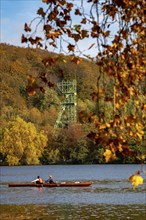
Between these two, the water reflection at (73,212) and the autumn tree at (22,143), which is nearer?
the water reflection at (73,212)

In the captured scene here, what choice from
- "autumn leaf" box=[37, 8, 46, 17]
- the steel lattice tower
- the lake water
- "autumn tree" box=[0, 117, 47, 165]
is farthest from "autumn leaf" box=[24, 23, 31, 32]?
the steel lattice tower

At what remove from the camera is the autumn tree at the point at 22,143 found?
8325cm

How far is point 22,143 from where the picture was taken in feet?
274

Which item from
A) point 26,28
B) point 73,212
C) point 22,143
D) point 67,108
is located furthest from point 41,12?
point 67,108

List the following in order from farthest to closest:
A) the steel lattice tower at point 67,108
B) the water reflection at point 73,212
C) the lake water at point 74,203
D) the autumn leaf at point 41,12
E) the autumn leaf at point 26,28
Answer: the steel lattice tower at point 67,108
the lake water at point 74,203
the water reflection at point 73,212
the autumn leaf at point 26,28
the autumn leaf at point 41,12

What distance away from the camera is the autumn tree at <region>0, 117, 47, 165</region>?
8325 cm

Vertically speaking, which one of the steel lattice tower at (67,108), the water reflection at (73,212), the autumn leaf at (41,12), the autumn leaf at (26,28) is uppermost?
the steel lattice tower at (67,108)

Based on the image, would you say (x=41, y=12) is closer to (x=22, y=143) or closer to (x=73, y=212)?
(x=73, y=212)

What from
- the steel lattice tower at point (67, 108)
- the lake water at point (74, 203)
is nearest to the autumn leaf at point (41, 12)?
the lake water at point (74, 203)

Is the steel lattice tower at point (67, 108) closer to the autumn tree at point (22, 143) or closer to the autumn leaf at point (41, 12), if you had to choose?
the autumn tree at point (22, 143)

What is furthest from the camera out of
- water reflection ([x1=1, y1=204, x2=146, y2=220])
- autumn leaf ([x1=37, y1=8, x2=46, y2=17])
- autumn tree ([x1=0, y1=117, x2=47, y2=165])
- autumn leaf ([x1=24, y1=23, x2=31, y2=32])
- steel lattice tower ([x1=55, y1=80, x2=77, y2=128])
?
steel lattice tower ([x1=55, y1=80, x2=77, y2=128])

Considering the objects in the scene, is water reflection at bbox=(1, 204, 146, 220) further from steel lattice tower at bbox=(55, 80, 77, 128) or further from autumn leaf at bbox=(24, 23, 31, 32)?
steel lattice tower at bbox=(55, 80, 77, 128)

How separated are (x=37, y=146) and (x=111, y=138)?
7973 cm

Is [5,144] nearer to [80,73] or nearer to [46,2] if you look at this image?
[80,73]
